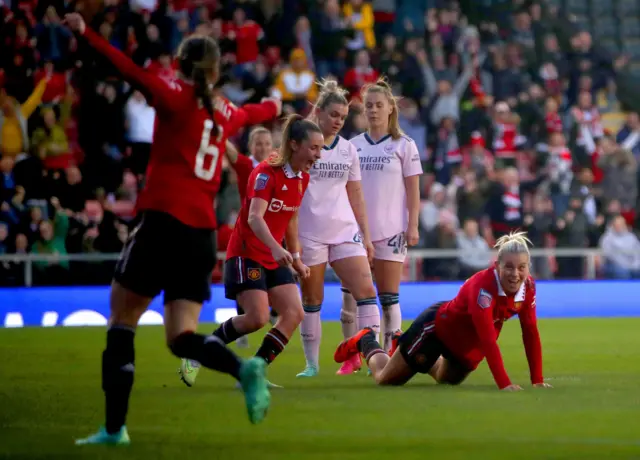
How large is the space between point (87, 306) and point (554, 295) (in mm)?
6796

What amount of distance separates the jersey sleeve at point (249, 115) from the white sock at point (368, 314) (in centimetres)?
342

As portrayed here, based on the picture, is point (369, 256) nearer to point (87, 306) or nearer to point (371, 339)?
point (371, 339)

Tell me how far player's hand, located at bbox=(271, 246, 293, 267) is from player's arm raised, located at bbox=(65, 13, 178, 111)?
202 centimetres

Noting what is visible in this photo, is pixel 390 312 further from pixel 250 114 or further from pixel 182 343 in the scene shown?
pixel 182 343

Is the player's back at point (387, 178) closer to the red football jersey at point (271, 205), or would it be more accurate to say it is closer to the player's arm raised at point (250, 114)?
the red football jersey at point (271, 205)

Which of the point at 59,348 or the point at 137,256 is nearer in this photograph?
the point at 137,256

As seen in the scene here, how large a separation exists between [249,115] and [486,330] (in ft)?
8.01

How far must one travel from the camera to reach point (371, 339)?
31.4 feet

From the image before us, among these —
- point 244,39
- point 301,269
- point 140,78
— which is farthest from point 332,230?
point 244,39

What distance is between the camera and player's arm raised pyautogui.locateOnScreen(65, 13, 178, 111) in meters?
6.04

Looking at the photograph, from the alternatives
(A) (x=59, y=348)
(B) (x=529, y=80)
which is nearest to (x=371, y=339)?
(A) (x=59, y=348)

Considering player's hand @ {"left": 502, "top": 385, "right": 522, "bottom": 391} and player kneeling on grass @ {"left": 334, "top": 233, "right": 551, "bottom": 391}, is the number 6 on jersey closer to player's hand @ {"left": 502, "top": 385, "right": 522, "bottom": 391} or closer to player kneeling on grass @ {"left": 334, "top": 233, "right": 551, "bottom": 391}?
player kneeling on grass @ {"left": 334, "top": 233, "right": 551, "bottom": 391}

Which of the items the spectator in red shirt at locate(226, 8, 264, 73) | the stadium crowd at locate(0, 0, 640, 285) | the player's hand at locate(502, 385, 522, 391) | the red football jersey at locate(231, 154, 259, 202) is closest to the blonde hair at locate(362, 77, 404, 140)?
the red football jersey at locate(231, 154, 259, 202)

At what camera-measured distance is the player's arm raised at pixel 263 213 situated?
328 inches
